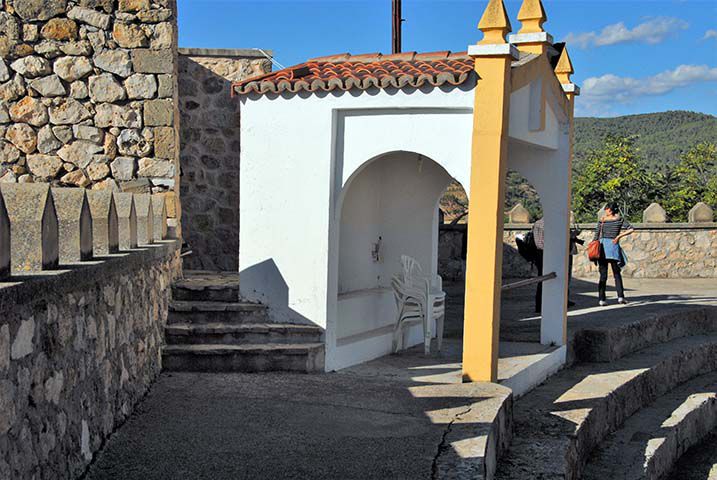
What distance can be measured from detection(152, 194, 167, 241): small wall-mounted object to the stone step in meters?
1.19

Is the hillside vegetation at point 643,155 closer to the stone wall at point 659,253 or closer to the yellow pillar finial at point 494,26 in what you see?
the stone wall at point 659,253

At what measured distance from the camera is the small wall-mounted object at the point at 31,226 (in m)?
4.09

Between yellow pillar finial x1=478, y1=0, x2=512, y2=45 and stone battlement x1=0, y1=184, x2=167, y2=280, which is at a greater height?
yellow pillar finial x1=478, y1=0, x2=512, y2=45

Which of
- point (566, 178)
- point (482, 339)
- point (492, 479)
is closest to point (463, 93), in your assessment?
point (482, 339)

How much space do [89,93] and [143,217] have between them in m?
2.49

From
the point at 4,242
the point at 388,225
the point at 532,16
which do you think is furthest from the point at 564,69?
the point at 4,242

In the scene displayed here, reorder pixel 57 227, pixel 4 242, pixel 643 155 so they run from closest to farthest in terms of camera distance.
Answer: pixel 4 242, pixel 57 227, pixel 643 155

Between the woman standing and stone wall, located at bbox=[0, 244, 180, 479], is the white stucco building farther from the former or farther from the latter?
the woman standing

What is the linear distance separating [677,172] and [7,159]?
25.1m

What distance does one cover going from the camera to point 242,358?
769 cm

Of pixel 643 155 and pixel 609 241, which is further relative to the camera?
pixel 643 155

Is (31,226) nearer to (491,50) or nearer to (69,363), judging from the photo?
(69,363)

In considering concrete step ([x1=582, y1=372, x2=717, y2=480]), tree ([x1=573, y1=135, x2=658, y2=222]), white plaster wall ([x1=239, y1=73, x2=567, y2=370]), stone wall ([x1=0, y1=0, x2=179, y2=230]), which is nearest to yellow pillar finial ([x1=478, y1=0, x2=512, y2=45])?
white plaster wall ([x1=239, y1=73, x2=567, y2=370])

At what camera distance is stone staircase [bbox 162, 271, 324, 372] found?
7625mm
